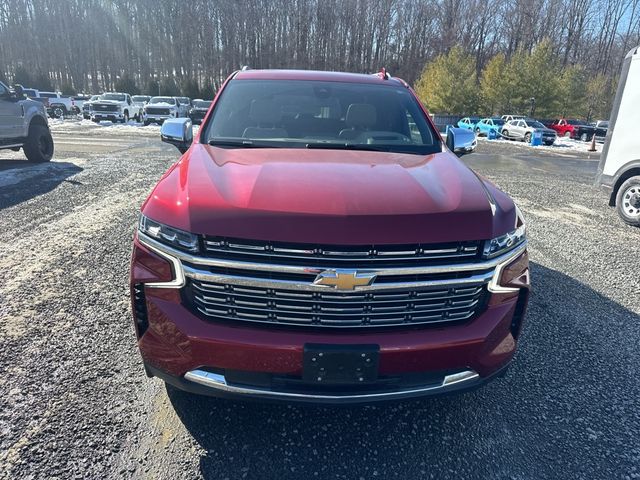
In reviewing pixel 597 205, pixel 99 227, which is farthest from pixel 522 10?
pixel 99 227

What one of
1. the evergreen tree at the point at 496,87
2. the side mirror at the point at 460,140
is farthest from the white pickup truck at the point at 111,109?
the evergreen tree at the point at 496,87

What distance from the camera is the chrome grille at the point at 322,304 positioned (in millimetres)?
1942

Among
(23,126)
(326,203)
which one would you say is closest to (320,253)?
(326,203)

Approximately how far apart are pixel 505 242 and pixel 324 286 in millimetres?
938

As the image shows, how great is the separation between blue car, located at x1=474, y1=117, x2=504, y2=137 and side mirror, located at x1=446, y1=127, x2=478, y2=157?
29.6 m

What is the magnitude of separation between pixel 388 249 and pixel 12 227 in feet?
18.3

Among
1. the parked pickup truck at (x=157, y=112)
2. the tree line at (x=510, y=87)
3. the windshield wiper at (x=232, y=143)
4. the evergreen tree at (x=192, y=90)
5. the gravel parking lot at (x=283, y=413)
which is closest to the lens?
the gravel parking lot at (x=283, y=413)

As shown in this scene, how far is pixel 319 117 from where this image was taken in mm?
3355

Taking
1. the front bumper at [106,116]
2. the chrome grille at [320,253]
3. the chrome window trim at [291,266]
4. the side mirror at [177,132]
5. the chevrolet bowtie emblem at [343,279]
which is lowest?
the front bumper at [106,116]

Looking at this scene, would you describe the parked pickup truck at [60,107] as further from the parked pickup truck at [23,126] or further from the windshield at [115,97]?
the parked pickup truck at [23,126]

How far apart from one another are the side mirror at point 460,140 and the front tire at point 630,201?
16.1 feet

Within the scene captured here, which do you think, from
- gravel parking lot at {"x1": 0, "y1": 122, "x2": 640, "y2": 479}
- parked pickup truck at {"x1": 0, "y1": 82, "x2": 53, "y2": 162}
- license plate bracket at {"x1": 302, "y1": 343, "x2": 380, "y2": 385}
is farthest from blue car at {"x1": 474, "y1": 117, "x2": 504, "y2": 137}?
license plate bracket at {"x1": 302, "y1": 343, "x2": 380, "y2": 385}

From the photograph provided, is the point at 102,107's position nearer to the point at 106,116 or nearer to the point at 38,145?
the point at 106,116

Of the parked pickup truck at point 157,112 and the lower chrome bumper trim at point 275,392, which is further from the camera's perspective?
the parked pickup truck at point 157,112
